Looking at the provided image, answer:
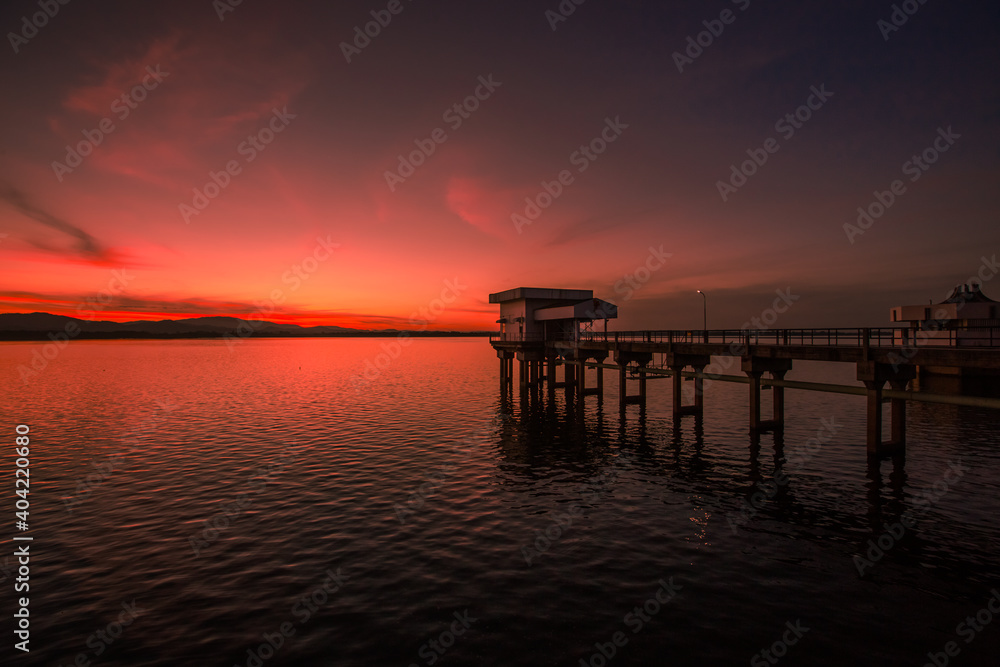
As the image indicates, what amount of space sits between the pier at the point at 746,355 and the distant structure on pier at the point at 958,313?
11.6 ft

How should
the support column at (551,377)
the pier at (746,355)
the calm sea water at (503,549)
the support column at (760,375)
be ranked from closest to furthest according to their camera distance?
the calm sea water at (503,549)
the pier at (746,355)
the support column at (760,375)
the support column at (551,377)

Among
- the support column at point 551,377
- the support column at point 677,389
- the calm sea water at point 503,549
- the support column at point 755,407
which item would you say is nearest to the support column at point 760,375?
the support column at point 755,407

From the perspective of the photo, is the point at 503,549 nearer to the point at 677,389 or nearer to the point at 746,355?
the point at 746,355

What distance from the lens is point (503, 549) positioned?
1376 cm

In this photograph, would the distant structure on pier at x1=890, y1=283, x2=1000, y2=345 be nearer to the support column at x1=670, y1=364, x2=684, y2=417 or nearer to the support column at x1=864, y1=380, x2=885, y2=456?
the support column at x1=670, y1=364, x2=684, y2=417

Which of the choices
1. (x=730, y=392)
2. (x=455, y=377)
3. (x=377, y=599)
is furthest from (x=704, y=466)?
(x=455, y=377)

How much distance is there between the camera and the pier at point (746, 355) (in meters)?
19.7

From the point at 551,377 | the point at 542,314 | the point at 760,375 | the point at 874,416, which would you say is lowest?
the point at 551,377

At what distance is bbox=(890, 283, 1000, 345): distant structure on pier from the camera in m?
55.3

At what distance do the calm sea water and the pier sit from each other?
10.6 feet

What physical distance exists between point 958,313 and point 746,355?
171 feet

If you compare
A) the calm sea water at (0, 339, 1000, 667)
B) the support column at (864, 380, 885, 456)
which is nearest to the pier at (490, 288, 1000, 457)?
the support column at (864, 380, 885, 456)

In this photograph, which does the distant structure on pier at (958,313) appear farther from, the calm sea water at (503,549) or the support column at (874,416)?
the support column at (874,416)

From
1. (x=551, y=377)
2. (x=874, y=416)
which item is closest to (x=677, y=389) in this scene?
Answer: (x=874, y=416)
